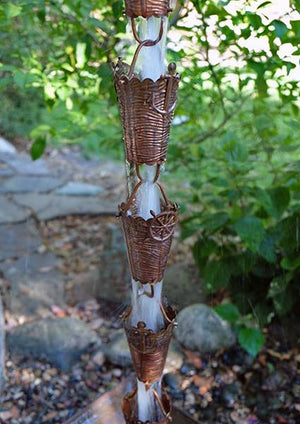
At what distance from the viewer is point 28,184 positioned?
3.51 meters

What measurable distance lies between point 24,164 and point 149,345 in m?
3.00

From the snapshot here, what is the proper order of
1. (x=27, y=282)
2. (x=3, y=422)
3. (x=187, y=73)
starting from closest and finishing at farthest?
(x=187, y=73) < (x=3, y=422) < (x=27, y=282)

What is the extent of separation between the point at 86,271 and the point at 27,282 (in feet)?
1.02

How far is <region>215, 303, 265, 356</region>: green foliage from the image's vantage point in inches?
68.1

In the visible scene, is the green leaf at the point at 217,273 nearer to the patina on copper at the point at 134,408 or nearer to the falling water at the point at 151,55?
the patina on copper at the point at 134,408

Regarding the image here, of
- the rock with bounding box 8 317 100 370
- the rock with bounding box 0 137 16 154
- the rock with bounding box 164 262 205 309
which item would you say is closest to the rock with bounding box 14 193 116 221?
the rock with bounding box 164 262 205 309

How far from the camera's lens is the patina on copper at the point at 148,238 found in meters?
1.04

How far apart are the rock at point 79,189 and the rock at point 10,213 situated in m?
0.37

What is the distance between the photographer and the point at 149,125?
96 centimetres

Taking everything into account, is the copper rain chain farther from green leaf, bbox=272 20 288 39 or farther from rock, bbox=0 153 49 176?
rock, bbox=0 153 49 176

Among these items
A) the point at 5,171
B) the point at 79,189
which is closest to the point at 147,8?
the point at 79,189

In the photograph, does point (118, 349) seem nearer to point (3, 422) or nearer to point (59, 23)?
point (3, 422)

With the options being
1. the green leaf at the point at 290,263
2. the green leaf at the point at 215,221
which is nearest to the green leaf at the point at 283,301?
the green leaf at the point at 290,263

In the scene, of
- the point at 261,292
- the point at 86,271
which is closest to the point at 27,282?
the point at 86,271
